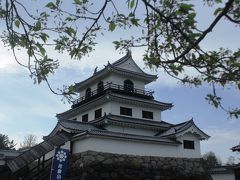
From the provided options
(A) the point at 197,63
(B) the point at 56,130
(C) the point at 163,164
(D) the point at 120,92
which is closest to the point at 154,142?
(C) the point at 163,164

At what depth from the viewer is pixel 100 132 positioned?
62.0ft

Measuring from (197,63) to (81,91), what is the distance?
2594 centimetres

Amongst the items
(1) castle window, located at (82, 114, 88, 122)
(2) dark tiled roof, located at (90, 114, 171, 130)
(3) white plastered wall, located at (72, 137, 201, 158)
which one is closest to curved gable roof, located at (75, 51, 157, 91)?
(1) castle window, located at (82, 114, 88, 122)

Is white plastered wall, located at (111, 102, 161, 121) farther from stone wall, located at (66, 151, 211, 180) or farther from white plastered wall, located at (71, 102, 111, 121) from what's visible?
stone wall, located at (66, 151, 211, 180)

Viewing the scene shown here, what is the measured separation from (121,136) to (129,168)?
1.97 meters

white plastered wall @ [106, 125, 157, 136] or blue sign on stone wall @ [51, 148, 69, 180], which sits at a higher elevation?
white plastered wall @ [106, 125, 157, 136]

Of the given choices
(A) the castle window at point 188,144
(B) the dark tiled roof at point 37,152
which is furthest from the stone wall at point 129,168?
(B) the dark tiled roof at point 37,152

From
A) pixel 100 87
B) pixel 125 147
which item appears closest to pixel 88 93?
pixel 100 87

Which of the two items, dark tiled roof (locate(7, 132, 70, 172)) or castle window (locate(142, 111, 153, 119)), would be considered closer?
dark tiled roof (locate(7, 132, 70, 172))

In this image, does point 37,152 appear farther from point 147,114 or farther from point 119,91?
point 147,114

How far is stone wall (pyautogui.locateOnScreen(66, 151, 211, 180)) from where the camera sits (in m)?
18.1

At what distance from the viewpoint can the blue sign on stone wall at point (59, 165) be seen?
49.5 feet

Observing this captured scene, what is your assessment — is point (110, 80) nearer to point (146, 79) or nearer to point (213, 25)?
point (146, 79)

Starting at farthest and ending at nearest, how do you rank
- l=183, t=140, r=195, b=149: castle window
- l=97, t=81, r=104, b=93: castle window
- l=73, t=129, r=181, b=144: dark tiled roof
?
l=97, t=81, r=104, b=93: castle window → l=183, t=140, r=195, b=149: castle window → l=73, t=129, r=181, b=144: dark tiled roof
